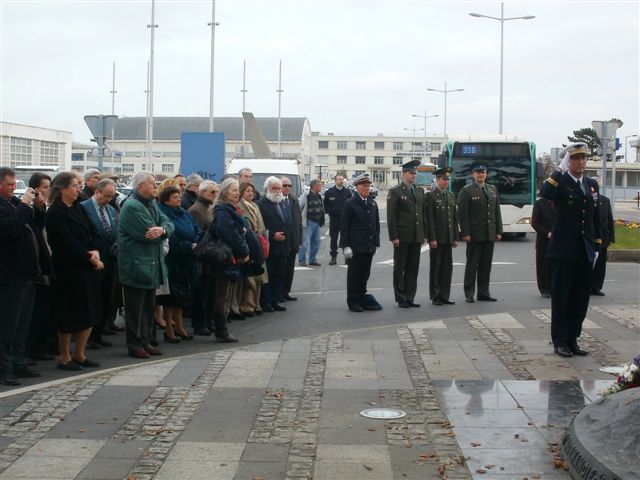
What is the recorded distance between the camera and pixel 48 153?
93.7 meters

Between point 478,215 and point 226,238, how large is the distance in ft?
16.4

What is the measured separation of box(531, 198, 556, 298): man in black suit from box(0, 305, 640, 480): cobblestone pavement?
382 centimetres

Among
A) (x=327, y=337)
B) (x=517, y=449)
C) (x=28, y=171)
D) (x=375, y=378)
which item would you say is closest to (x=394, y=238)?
(x=327, y=337)

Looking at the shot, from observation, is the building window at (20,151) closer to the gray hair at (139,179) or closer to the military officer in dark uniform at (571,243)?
the gray hair at (139,179)

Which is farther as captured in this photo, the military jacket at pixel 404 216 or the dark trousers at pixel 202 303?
the military jacket at pixel 404 216

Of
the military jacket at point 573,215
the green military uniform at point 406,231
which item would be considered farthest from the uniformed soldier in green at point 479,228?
the military jacket at point 573,215

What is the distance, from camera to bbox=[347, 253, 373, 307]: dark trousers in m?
13.3

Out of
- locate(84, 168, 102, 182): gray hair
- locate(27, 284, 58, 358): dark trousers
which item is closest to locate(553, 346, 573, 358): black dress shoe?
locate(27, 284, 58, 358): dark trousers

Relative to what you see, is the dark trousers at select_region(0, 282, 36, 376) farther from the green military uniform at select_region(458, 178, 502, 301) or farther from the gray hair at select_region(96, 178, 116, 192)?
the green military uniform at select_region(458, 178, 502, 301)

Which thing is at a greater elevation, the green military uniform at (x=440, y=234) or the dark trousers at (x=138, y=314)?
the green military uniform at (x=440, y=234)

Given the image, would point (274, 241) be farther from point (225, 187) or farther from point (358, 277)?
point (225, 187)

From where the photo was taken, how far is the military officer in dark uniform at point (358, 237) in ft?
43.4

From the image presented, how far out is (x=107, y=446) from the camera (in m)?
6.50

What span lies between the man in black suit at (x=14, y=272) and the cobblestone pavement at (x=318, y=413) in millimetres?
700
